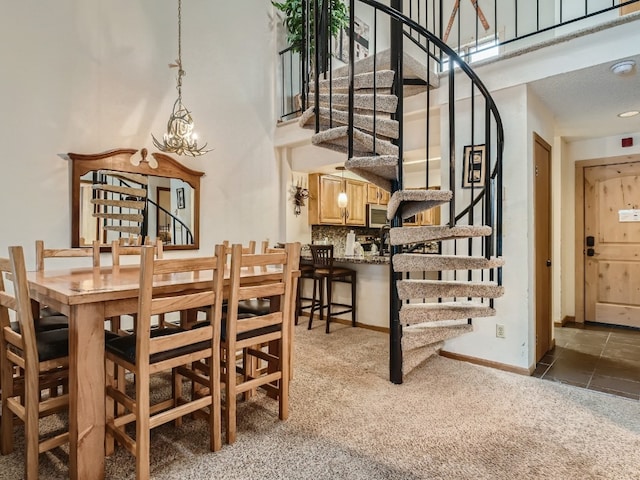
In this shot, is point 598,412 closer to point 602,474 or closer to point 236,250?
point 602,474

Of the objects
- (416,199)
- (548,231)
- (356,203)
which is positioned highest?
(356,203)

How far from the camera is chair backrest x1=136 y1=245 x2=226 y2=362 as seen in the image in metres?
1.58

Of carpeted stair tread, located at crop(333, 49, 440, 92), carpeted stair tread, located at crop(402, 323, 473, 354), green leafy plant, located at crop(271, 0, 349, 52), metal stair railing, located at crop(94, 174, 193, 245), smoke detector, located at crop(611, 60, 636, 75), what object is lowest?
carpeted stair tread, located at crop(402, 323, 473, 354)

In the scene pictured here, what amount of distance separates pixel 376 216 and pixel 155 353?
17.2ft

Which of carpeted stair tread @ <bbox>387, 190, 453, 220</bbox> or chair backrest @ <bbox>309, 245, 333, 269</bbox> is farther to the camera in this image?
chair backrest @ <bbox>309, 245, 333, 269</bbox>

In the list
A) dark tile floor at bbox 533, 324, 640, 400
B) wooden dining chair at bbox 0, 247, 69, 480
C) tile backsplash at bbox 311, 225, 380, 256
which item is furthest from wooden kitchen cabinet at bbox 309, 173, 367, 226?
wooden dining chair at bbox 0, 247, 69, 480

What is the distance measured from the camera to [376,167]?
2.34 meters

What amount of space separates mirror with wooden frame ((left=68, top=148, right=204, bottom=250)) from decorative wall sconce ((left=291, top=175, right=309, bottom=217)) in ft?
4.55

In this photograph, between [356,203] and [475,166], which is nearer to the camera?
[475,166]

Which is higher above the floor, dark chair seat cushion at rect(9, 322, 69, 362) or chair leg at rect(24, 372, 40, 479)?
dark chair seat cushion at rect(9, 322, 69, 362)

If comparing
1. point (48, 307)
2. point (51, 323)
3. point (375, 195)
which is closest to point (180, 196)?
point (48, 307)

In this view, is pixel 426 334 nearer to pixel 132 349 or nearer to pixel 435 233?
pixel 435 233

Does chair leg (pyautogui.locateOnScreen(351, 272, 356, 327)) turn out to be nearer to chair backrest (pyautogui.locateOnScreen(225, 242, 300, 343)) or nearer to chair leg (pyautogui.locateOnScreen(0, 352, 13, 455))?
chair backrest (pyautogui.locateOnScreen(225, 242, 300, 343))

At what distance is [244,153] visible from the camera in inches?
185
